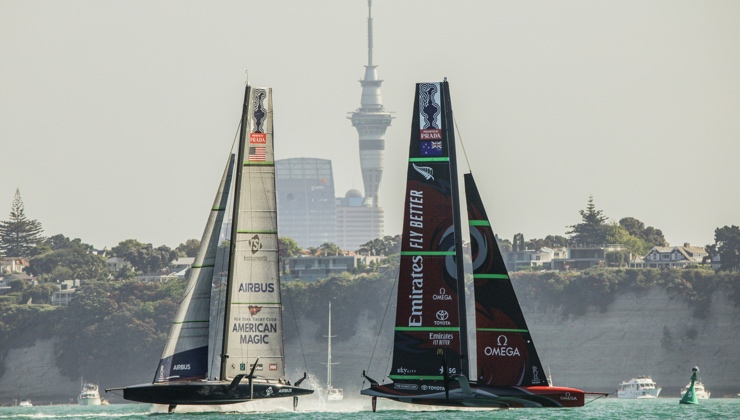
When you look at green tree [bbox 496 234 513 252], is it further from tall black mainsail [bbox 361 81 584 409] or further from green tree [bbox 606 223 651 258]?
tall black mainsail [bbox 361 81 584 409]

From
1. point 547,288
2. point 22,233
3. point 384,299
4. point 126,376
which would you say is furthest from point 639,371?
point 22,233

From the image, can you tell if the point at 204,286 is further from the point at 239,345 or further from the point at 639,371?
the point at 639,371

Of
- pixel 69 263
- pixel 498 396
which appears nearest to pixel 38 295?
pixel 69 263

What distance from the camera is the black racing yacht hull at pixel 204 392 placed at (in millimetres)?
49844

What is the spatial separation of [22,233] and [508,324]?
142 m

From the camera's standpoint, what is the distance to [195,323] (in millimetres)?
51281

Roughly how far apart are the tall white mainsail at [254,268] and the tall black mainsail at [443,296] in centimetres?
409

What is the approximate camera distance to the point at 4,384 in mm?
139250

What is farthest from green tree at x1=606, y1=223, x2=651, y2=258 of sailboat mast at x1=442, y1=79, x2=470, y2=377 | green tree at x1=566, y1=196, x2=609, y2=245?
sailboat mast at x1=442, y1=79, x2=470, y2=377

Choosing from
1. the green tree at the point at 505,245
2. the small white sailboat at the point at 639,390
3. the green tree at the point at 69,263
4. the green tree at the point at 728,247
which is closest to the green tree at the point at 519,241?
the green tree at the point at 505,245

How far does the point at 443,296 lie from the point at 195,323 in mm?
7744

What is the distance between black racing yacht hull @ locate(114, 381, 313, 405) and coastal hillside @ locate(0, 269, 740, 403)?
252ft

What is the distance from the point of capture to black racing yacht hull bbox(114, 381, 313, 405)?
164ft

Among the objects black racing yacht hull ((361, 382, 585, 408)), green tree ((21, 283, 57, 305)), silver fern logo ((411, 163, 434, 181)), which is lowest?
black racing yacht hull ((361, 382, 585, 408))
